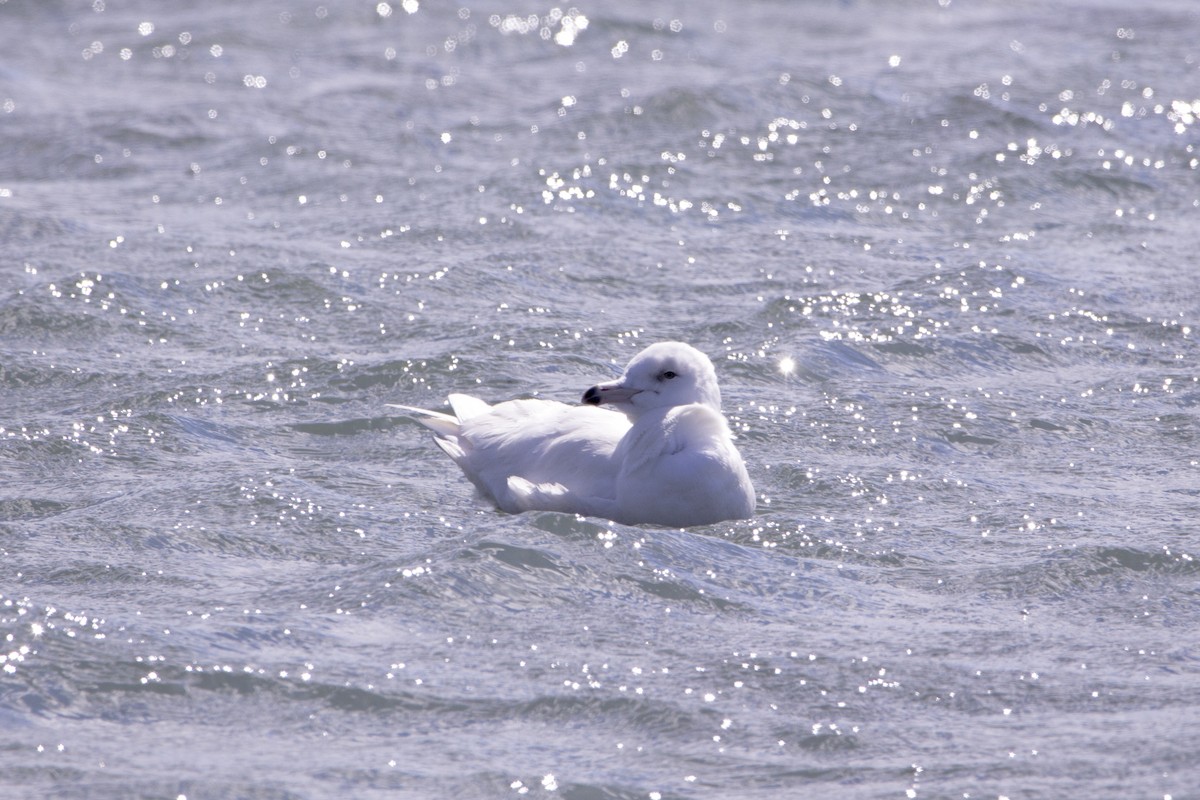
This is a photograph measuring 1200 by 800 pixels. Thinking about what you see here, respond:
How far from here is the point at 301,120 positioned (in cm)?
1352

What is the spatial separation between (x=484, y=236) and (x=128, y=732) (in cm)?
620

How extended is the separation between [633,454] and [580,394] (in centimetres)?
169

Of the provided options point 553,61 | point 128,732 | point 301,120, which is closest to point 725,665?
point 128,732

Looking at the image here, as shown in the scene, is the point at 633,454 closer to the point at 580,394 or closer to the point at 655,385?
the point at 655,385

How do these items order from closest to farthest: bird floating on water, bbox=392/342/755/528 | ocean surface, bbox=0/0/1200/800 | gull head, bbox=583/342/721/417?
ocean surface, bbox=0/0/1200/800
bird floating on water, bbox=392/342/755/528
gull head, bbox=583/342/721/417

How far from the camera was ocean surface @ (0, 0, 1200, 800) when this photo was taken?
15.8ft

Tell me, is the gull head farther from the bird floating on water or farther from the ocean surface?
the ocean surface

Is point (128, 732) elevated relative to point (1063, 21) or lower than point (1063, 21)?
lower

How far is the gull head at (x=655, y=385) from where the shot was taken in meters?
6.64

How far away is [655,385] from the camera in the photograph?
666cm

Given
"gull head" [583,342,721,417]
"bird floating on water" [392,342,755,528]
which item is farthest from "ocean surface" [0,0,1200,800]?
"gull head" [583,342,721,417]

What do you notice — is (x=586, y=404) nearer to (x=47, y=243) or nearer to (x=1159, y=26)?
(x=47, y=243)

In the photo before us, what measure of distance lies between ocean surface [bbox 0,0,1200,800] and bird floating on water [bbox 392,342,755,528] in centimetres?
14

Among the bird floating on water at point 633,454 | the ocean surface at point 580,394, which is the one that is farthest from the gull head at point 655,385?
the ocean surface at point 580,394
